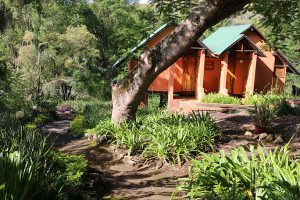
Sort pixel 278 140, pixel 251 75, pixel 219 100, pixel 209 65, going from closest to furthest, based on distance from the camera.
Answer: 1. pixel 278 140
2. pixel 219 100
3. pixel 251 75
4. pixel 209 65

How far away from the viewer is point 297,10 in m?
12.0

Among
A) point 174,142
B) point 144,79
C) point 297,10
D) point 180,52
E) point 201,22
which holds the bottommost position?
point 174,142

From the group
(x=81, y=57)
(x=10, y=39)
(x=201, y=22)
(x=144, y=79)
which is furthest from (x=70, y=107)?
(x=201, y=22)

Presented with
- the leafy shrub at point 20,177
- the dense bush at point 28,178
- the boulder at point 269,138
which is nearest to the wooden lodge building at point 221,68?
the boulder at point 269,138

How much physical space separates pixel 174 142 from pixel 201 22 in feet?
11.6

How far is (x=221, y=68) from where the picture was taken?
2555 cm

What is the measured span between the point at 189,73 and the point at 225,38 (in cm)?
374

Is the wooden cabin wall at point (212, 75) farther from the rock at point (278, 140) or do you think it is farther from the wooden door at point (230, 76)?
the rock at point (278, 140)

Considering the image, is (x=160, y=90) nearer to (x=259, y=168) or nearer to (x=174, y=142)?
(x=174, y=142)

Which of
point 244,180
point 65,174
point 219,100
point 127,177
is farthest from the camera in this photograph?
point 219,100

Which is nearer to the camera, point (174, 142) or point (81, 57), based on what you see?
point (174, 142)

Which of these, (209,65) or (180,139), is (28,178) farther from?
(209,65)

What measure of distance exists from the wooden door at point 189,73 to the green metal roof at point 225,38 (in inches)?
65.9

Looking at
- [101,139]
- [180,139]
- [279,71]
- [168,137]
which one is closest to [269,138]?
[180,139]
